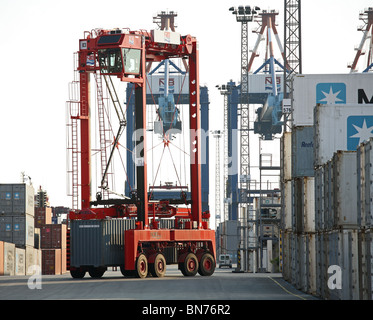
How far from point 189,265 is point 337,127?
14538mm

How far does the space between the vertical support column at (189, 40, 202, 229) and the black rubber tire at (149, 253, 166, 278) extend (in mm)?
3494

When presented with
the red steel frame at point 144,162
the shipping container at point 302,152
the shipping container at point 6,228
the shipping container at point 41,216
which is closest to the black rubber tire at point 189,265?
the red steel frame at point 144,162

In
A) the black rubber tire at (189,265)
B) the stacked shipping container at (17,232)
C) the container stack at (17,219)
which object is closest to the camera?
the black rubber tire at (189,265)

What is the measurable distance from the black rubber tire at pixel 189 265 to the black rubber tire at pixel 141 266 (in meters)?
2.44

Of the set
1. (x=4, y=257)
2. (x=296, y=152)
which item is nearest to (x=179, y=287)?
(x=296, y=152)

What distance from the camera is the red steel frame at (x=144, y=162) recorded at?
125 feet

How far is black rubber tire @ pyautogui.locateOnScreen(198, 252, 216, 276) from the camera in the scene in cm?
4000

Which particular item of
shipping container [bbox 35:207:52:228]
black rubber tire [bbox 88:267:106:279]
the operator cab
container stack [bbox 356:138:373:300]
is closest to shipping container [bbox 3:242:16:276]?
shipping container [bbox 35:207:52:228]

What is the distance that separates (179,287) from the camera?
29.3 metres

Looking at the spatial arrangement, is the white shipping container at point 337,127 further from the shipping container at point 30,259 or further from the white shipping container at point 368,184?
the shipping container at point 30,259

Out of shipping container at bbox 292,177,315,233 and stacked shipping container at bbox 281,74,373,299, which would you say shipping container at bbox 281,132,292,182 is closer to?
stacked shipping container at bbox 281,74,373,299

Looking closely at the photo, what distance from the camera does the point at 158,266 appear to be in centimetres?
3788

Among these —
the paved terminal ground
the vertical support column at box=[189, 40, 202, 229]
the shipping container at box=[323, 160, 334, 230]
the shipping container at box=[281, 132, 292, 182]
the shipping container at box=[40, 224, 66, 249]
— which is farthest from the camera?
the shipping container at box=[40, 224, 66, 249]
